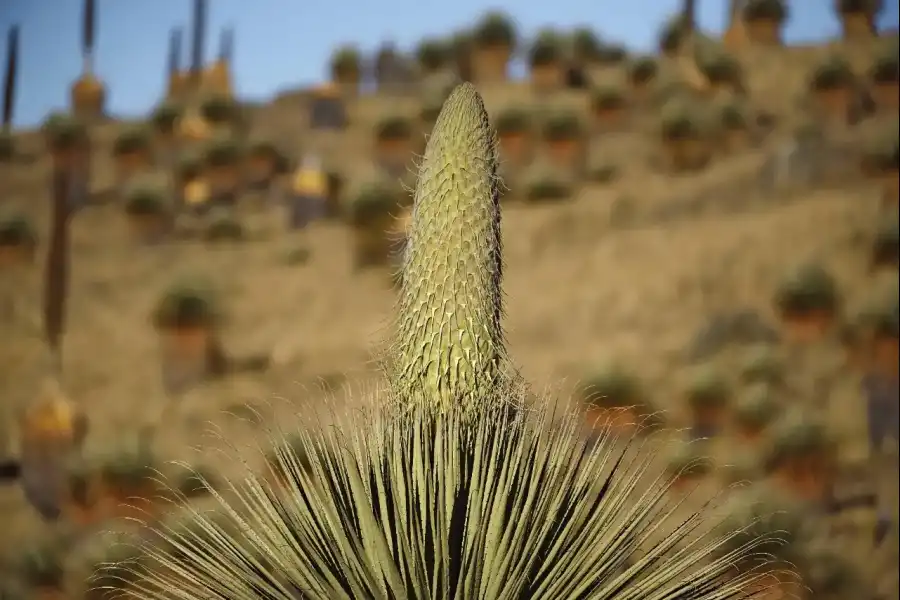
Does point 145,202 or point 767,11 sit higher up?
point 767,11


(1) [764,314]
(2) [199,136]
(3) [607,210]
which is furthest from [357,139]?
(1) [764,314]

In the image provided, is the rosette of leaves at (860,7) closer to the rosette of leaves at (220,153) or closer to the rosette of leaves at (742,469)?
the rosette of leaves at (220,153)

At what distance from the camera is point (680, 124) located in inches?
566

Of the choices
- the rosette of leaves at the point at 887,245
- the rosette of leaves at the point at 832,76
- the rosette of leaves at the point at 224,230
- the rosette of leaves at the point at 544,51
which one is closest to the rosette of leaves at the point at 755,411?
the rosette of leaves at the point at 887,245

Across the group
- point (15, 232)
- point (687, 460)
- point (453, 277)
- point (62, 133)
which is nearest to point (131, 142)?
point (62, 133)

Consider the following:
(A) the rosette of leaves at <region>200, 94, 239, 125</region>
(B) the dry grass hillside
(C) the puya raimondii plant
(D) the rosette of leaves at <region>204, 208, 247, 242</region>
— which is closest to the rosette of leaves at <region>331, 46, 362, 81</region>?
(A) the rosette of leaves at <region>200, 94, 239, 125</region>

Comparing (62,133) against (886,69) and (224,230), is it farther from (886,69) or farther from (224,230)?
(886,69)

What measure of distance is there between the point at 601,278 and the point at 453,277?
9.26 meters

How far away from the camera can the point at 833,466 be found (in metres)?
8.42

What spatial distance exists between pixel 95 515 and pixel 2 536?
39.1 inches

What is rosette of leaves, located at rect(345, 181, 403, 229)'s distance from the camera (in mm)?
13188

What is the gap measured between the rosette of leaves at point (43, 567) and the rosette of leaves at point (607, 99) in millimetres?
11150

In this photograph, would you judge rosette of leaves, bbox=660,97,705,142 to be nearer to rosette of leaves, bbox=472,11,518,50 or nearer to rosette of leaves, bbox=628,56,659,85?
rosette of leaves, bbox=628,56,659,85

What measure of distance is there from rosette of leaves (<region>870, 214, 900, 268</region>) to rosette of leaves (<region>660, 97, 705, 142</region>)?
439 cm
